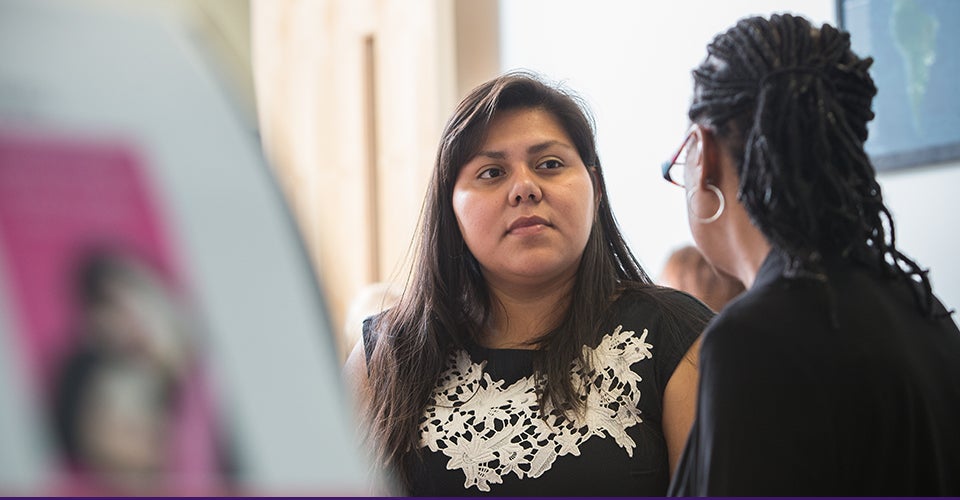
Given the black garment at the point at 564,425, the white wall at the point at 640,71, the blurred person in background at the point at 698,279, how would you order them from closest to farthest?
the black garment at the point at 564,425 → the blurred person in background at the point at 698,279 → the white wall at the point at 640,71

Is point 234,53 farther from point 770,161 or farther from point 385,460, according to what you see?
point 385,460

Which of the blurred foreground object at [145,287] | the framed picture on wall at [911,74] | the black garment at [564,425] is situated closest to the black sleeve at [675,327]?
the black garment at [564,425]

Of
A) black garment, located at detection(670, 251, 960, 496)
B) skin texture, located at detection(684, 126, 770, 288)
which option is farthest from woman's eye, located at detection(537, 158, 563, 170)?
black garment, located at detection(670, 251, 960, 496)

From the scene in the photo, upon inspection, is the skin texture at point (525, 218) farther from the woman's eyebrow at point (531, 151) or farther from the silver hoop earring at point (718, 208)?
the silver hoop earring at point (718, 208)

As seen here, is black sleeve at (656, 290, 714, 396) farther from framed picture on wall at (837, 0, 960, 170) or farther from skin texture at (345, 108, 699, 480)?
framed picture on wall at (837, 0, 960, 170)

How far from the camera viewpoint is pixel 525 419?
1209 mm

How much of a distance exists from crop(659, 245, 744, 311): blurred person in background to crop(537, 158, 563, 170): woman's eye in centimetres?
78

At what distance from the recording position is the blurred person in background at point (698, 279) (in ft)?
6.72

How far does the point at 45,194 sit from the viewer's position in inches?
9.6

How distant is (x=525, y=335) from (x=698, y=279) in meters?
0.90

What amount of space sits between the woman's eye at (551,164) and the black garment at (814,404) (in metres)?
0.64

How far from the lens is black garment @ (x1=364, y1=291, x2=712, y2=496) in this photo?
1.16 meters

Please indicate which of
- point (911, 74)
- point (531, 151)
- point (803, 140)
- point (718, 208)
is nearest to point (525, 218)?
point (531, 151)

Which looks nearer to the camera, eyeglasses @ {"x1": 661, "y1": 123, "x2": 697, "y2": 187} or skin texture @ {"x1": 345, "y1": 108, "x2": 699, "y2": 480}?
eyeglasses @ {"x1": 661, "y1": 123, "x2": 697, "y2": 187}
